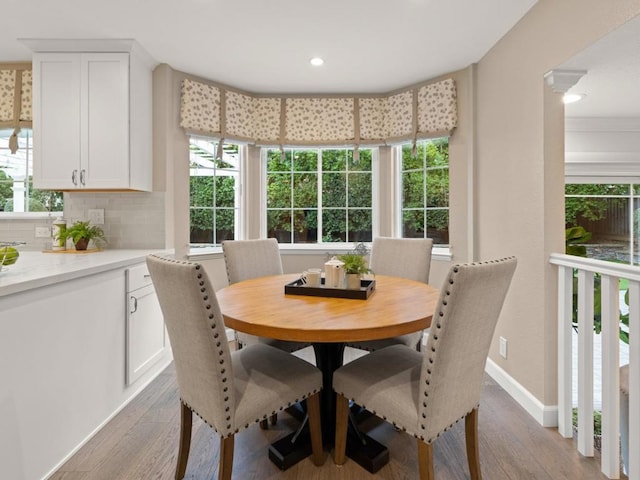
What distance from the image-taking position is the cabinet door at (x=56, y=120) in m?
2.74

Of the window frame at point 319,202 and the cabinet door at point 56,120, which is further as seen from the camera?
the window frame at point 319,202

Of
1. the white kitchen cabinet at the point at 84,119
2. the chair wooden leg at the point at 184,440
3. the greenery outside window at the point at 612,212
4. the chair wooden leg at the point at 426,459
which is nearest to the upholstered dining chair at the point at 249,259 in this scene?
the chair wooden leg at the point at 184,440

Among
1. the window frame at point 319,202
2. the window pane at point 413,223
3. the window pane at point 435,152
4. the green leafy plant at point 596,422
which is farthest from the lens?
the window frame at point 319,202

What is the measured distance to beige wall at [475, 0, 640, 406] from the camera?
204 centimetres

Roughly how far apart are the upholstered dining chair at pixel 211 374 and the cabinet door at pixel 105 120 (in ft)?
5.65

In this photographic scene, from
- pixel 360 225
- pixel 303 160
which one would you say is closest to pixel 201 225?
pixel 303 160

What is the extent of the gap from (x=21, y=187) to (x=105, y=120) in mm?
1140

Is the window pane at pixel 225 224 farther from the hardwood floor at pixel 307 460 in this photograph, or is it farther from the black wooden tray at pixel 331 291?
the black wooden tray at pixel 331 291

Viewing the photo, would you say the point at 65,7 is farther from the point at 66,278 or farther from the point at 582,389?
the point at 582,389

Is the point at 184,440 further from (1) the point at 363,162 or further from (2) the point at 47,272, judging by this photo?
(1) the point at 363,162

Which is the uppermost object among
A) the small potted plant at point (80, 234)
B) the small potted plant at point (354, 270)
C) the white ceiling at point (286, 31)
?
the white ceiling at point (286, 31)

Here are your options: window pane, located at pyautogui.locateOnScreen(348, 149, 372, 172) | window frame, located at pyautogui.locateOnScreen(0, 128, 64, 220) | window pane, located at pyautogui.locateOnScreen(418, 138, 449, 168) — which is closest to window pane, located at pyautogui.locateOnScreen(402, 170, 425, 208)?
window pane, located at pyautogui.locateOnScreen(418, 138, 449, 168)

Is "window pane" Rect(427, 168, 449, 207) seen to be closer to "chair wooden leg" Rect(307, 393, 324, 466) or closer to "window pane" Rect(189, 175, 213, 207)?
"window pane" Rect(189, 175, 213, 207)

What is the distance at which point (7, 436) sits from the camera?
1460 millimetres
